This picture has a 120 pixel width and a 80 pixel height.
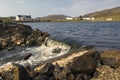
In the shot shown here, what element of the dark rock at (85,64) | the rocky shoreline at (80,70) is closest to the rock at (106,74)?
the rocky shoreline at (80,70)

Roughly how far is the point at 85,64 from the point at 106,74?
2006 mm

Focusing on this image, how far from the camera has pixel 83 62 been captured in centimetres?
1995

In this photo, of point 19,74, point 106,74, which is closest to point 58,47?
point 106,74

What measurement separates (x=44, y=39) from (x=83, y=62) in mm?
28429

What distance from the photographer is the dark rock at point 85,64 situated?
64.0 ft

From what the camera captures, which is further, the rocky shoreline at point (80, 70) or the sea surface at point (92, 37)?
the sea surface at point (92, 37)

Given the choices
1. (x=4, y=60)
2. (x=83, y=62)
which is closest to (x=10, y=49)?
(x=4, y=60)

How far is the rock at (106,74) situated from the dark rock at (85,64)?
2.15 ft

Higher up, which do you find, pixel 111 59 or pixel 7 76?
pixel 111 59

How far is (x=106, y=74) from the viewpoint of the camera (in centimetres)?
1891

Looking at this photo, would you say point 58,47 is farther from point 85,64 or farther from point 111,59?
point 85,64

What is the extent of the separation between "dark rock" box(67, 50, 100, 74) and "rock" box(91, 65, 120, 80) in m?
0.65

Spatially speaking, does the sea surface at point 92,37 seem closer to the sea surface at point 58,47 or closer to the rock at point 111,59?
the sea surface at point 58,47

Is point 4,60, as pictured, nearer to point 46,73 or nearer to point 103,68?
point 46,73
